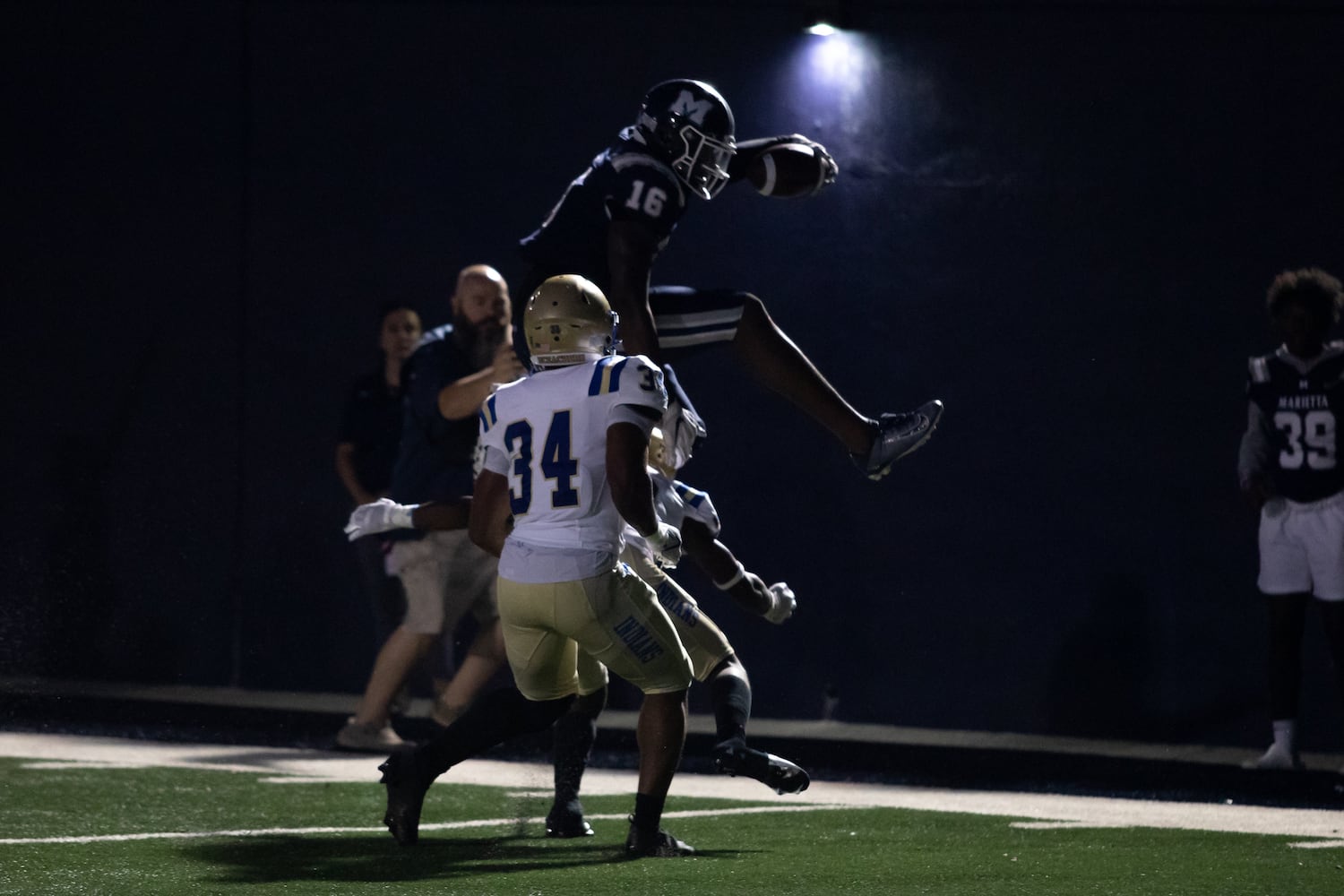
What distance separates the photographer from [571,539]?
679 centimetres

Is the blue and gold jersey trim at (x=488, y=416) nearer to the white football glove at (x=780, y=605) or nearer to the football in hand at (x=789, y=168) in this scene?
the white football glove at (x=780, y=605)

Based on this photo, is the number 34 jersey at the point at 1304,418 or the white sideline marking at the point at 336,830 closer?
the white sideline marking at the point at 336,830

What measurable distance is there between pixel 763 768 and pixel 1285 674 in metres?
4.08

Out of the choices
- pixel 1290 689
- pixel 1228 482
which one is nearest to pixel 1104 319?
pixel 1228 482

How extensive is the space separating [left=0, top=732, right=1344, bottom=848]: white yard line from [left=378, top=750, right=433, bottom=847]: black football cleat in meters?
0.70

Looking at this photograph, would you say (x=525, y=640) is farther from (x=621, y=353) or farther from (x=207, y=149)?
(x=207, y=149)

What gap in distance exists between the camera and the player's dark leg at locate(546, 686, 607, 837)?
7750 mm

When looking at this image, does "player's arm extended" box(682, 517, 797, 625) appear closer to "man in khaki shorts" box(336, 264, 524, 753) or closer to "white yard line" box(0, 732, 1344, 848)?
"white yard line" box(0, 732, 1344, 848)

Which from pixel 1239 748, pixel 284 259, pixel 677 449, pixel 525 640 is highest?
pixel 284 259

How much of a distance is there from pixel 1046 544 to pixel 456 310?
3254 millimetres

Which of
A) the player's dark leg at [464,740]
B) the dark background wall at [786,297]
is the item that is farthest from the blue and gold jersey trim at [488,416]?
the dark background wall at [786,297]

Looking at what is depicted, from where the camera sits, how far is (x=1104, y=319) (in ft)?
37.6

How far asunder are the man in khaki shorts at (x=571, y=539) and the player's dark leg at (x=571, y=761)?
2.01 feet

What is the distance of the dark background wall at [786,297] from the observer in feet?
37.1
